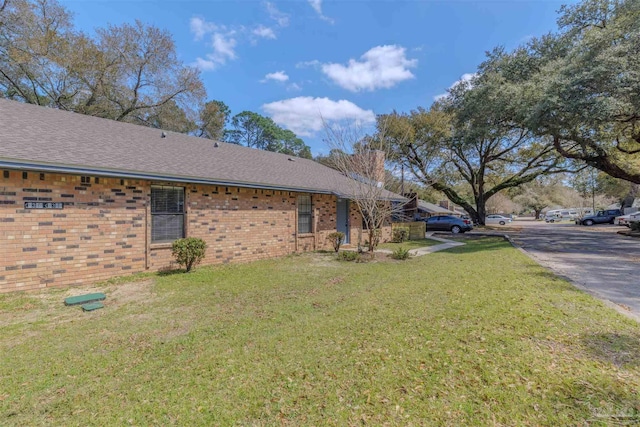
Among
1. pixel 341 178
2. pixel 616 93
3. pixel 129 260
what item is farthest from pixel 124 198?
pixel 616 93

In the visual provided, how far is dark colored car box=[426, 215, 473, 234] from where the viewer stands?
23016mm

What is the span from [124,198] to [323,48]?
14372 mm

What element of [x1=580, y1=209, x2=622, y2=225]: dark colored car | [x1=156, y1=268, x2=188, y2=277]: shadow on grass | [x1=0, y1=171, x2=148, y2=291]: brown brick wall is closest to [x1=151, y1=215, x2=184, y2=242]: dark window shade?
[x1=0, y1=171, x2=148, y2=291]: brown brick wall

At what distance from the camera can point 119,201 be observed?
22.8 ft

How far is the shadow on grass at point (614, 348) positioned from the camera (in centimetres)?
319

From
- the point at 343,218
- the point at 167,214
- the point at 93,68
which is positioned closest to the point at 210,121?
the point at 93,68

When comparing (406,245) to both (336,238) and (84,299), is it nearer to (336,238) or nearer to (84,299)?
(336,238)

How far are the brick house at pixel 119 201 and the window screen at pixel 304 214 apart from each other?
0.06 meters

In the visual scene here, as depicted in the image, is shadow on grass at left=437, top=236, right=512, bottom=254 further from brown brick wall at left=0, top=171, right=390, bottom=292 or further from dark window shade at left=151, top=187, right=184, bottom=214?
dark window shade at left=151, top=187, right=184, bottom=214

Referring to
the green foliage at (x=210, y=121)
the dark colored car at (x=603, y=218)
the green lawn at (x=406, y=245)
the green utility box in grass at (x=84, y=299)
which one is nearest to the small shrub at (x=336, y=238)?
the green lawn at (x=406, y=245)

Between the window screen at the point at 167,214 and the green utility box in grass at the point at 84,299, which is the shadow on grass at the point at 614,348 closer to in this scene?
the green utility box in grass at the point at 84,299

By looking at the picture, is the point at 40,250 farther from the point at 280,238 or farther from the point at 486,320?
the point at 486,320

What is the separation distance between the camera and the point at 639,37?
11602mm

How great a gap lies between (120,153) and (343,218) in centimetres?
908
